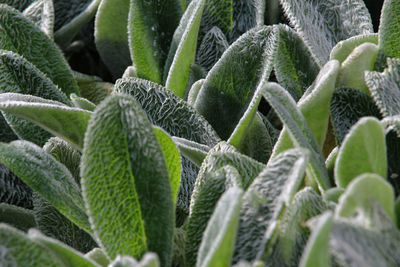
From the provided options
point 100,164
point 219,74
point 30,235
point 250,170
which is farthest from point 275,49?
point 30,235

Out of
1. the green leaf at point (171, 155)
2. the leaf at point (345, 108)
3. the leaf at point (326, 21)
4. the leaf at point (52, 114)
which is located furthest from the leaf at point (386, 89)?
the leaf at point (52, 114)

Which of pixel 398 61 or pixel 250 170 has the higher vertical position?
pixel 398 61

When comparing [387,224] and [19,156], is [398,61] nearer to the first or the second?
[387,224]

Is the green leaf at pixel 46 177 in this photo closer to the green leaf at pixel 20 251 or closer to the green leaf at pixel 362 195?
the green leaf at pixel 20 251

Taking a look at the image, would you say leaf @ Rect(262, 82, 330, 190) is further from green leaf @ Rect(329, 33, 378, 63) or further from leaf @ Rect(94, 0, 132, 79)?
leaf @ Rect(94, 0, 132, 79)

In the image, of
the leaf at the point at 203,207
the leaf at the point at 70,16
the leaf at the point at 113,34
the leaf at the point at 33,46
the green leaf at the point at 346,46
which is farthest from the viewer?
the leaf at the point at 70,16
